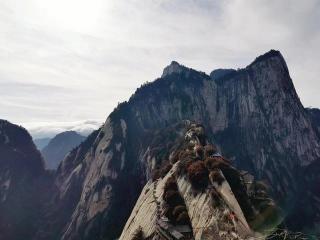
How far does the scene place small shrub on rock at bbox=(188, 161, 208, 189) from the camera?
A: 6706 cm

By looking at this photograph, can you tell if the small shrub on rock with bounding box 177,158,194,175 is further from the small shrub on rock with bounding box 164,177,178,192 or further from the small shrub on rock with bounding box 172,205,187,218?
the small shrub on rock with bounding box 172,205,187,218

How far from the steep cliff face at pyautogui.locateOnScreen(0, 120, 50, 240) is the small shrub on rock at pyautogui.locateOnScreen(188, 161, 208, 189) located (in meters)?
109

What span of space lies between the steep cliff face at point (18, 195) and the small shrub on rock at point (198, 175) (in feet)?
357

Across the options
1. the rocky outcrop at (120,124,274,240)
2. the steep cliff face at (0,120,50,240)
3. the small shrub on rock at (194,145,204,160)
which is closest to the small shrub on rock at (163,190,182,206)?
the rocky outcrop at (120,124,274,240)

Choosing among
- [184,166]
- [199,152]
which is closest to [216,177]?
[184,166]

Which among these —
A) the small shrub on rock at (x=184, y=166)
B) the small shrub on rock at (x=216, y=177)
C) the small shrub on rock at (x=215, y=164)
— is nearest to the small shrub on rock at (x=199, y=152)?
the small shrub on rock at (x=184, y=166)

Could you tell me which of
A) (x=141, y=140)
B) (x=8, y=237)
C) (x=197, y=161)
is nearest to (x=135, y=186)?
(x=141, y=140)

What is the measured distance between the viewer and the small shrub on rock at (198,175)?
67.1 meters

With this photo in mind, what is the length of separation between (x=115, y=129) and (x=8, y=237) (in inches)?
2535

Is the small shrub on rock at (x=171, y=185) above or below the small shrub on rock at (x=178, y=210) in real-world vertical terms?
above

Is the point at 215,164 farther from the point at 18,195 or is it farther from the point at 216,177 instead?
the point at 18,195

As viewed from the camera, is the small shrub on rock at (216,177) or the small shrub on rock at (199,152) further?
the small shrub on rock at (199,152)

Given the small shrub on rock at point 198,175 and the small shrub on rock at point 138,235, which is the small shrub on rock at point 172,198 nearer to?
the small shrub on rock at point 198,175

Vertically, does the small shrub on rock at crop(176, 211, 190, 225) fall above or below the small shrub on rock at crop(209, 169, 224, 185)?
below
